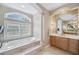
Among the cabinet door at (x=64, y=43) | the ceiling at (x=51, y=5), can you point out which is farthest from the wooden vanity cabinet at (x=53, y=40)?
the ceiling at (x=51, y=5)

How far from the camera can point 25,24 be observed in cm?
176

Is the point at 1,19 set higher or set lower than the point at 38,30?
higher

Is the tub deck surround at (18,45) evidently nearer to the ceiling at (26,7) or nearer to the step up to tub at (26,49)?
the step up to tub at (26,49)

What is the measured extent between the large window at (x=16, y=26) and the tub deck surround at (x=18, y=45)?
0.09 meters

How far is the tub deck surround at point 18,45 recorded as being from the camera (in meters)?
1.63

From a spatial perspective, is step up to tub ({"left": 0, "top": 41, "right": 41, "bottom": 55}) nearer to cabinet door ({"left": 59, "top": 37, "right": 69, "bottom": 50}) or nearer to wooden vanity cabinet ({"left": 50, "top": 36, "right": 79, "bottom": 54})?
wooden vanity cabinet ({"left": 50, "top": 36, "right": 79, "bottom": 54})

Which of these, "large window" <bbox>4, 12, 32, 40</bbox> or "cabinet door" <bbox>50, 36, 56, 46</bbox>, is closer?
"large window" <bbox>4, 12, 32, 40</bbox>

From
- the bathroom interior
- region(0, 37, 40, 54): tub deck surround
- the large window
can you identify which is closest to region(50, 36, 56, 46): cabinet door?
the bathroom interior

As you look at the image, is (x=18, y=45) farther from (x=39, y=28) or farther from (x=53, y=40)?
(x=53, y=40)

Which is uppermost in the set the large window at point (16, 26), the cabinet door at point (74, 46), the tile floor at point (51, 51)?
the large window at point (16, 26)

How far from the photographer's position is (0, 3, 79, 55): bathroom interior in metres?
1.66
